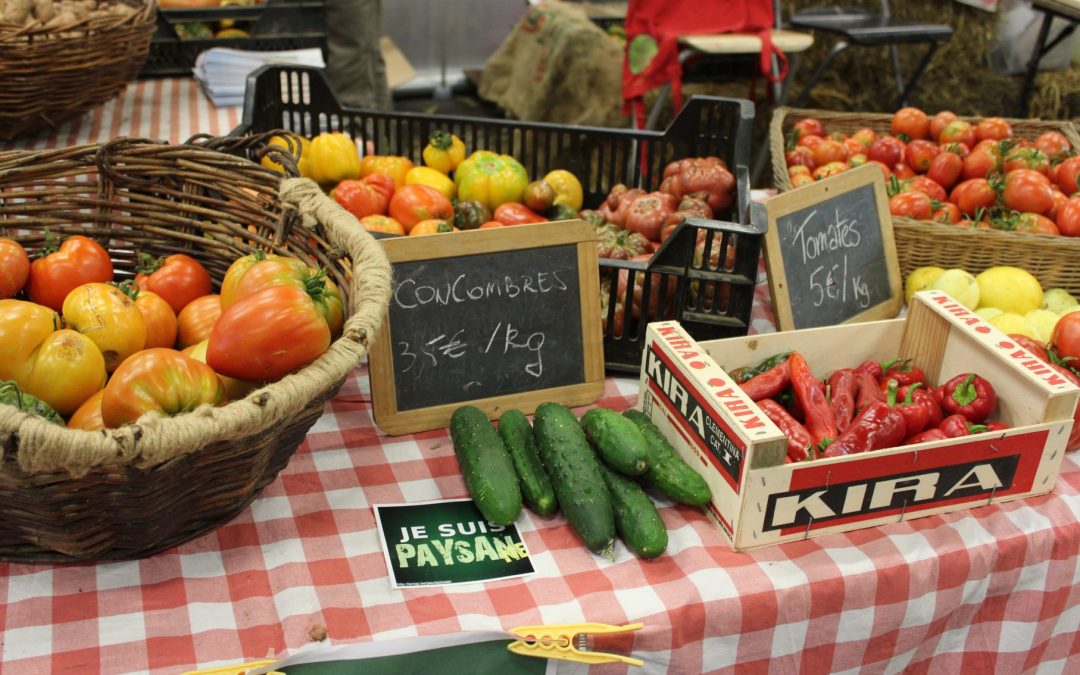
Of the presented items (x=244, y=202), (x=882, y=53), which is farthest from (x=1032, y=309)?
(x=882, y=53)

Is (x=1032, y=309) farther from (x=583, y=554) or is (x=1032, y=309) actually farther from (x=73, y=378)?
(x=73, y=378)

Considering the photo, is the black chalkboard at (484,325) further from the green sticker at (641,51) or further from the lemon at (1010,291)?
the green sticker at (641,51)

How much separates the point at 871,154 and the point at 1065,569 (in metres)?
1.50

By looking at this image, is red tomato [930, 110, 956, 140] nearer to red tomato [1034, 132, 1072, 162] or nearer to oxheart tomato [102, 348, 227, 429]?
red tomato [1034, 132, 1072, 162]

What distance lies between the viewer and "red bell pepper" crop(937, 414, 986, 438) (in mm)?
1360

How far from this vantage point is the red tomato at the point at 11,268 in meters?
1.35

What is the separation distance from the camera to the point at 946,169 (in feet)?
8.00

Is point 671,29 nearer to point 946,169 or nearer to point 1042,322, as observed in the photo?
point 946,169

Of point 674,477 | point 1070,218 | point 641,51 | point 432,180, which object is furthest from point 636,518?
point 641,51

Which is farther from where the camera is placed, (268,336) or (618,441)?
(618,441)

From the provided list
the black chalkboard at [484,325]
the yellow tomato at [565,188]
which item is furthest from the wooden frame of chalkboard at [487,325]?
the yellow tomato at [565,188]

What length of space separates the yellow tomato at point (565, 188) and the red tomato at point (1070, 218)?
3.57ft

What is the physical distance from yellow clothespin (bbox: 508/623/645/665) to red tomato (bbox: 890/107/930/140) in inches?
82.1

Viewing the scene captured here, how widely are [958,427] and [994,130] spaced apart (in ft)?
5.20
